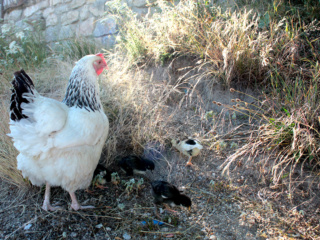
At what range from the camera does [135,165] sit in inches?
121

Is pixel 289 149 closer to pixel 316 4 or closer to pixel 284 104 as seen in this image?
pixel 284 104

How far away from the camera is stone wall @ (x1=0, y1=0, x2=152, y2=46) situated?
250 inches

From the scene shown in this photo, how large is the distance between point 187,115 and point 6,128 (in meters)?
2.45

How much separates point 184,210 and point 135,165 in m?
0.74

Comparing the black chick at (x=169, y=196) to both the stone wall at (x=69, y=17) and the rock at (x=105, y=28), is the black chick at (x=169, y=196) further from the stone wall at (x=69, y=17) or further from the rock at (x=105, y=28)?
the rock at (x=105, y=28)

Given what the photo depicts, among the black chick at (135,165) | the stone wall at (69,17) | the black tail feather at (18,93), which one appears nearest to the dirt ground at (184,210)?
the black chick at (135,165)

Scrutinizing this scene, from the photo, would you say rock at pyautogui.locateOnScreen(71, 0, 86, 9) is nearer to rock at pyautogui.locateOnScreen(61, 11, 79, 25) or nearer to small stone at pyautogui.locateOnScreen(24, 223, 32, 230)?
rock at pyautogui.locateOnScreen(61, 11, 79, 25)

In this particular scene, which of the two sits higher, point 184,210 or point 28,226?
point 28,226

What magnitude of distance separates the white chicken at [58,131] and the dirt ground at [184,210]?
1.25 ft

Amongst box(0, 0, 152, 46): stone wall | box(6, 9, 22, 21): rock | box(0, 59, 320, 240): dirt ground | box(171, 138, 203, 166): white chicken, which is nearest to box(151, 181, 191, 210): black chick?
box(0, 59, 320, 240): dirt ground

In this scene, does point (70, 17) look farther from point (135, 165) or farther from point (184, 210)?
point (184, 210)

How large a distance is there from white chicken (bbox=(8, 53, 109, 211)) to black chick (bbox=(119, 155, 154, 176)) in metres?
0.55

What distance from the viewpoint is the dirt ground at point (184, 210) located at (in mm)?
2504

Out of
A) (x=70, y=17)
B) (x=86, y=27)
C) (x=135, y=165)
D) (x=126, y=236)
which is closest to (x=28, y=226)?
(x=126, y=236)
